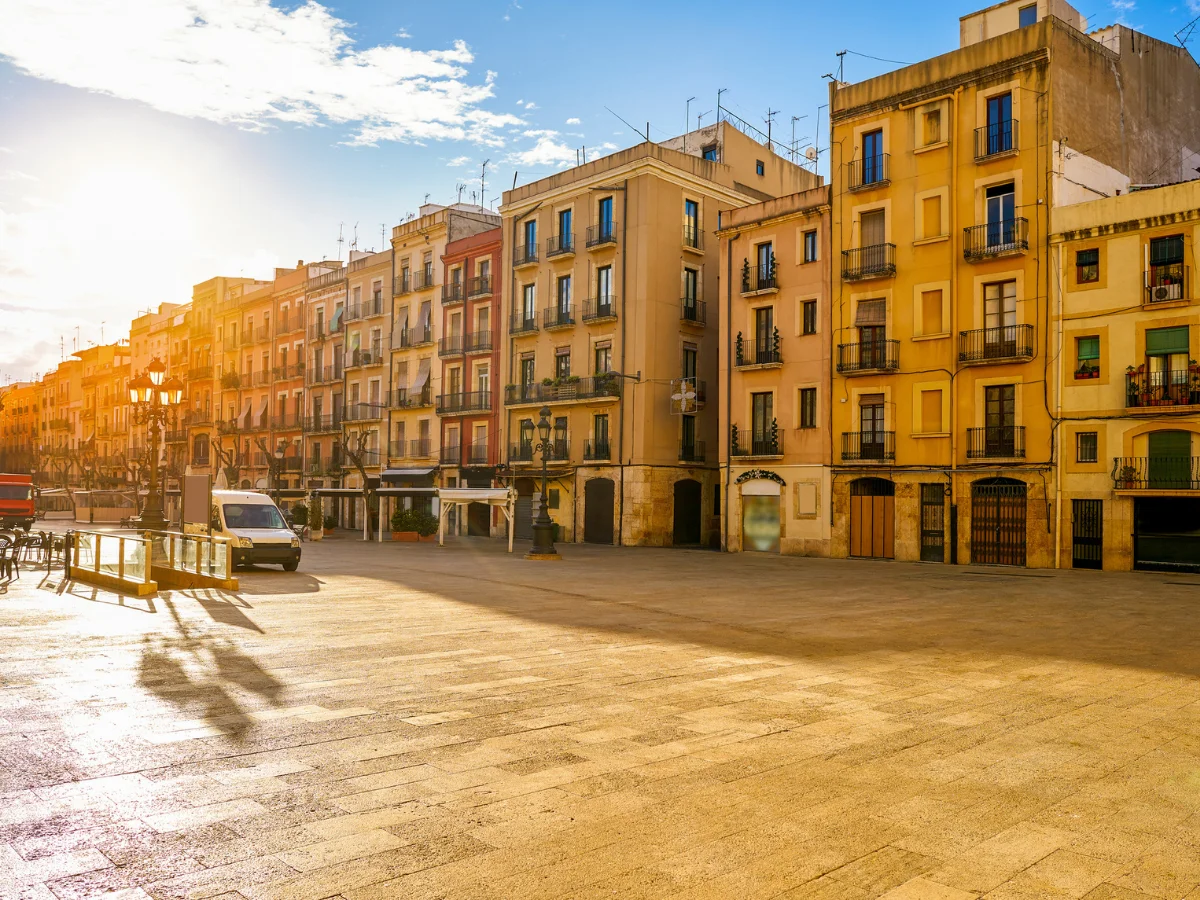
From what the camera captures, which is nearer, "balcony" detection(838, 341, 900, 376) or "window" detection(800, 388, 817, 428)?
"balcony" detection(838, 341, 900, 376)

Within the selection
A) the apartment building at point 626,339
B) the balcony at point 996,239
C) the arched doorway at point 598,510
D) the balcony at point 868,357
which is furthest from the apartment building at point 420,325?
the balcony at point 996,239

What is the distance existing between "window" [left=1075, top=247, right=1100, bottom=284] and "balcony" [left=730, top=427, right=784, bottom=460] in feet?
36.2

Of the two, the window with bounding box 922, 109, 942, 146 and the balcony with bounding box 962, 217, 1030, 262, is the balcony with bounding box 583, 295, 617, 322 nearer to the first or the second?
the window with bounding box 922, 109, 942, 146

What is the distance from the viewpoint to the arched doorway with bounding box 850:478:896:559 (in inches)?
1213

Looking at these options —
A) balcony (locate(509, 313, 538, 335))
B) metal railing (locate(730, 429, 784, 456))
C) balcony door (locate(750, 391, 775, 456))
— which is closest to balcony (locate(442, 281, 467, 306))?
balcony (locate(509, 313, 538, 335))

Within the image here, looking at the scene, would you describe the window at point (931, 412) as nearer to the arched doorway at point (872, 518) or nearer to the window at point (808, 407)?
the arched doorway at point (872, 518)

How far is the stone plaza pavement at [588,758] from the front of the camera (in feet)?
14.8

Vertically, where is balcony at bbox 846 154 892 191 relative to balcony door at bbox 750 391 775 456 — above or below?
above

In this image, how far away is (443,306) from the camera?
48781mm

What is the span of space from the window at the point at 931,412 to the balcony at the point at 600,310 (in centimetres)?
1410

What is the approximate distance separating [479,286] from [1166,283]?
30392 millimetres

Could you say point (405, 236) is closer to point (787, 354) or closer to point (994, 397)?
point (787, 354)

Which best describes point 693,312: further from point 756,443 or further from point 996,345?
point 996,345

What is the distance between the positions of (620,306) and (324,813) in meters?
35.4
